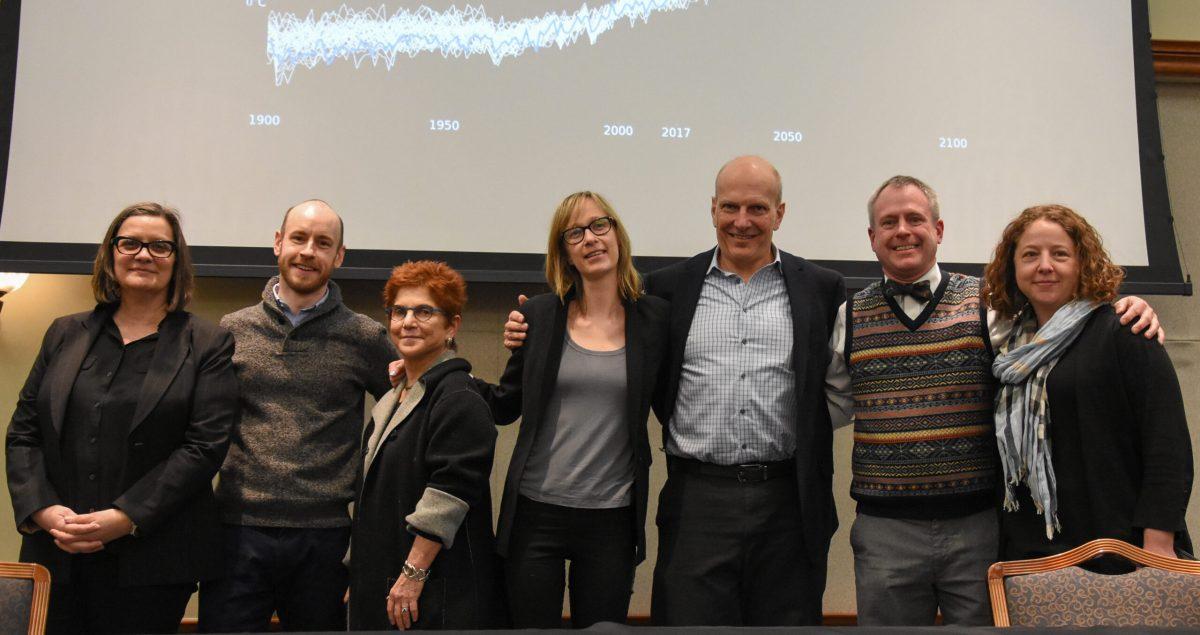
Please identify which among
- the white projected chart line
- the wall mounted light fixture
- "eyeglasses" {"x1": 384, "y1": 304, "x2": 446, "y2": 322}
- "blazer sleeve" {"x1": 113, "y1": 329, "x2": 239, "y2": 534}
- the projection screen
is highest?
the white projected chart line

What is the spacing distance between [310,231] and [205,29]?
1.53m

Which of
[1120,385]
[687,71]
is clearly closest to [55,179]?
[687,71]

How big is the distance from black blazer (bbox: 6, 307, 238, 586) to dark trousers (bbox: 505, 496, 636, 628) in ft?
2.34

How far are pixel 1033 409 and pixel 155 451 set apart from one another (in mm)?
1928

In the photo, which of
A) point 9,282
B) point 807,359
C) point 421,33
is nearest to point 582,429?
point 807,359

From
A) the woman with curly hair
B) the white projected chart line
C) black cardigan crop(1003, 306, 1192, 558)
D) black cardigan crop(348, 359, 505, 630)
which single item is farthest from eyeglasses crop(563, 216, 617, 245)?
the white projected chart line

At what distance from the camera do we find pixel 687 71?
3.49 metres

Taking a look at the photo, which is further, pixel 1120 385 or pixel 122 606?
pixel 122 606

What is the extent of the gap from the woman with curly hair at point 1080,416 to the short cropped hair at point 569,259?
85cm

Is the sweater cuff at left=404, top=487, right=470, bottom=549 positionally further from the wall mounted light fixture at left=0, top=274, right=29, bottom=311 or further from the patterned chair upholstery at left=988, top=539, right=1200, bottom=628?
the wall mounted light fixture at left=0, top=274, right=29, bottom=311

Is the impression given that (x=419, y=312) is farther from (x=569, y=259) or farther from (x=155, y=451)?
(x=155, y=451)

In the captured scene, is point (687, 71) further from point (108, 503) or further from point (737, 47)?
point (108, 503)

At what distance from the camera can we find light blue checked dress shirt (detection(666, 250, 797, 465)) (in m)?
2.13

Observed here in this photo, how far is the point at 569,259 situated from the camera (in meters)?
2.26
